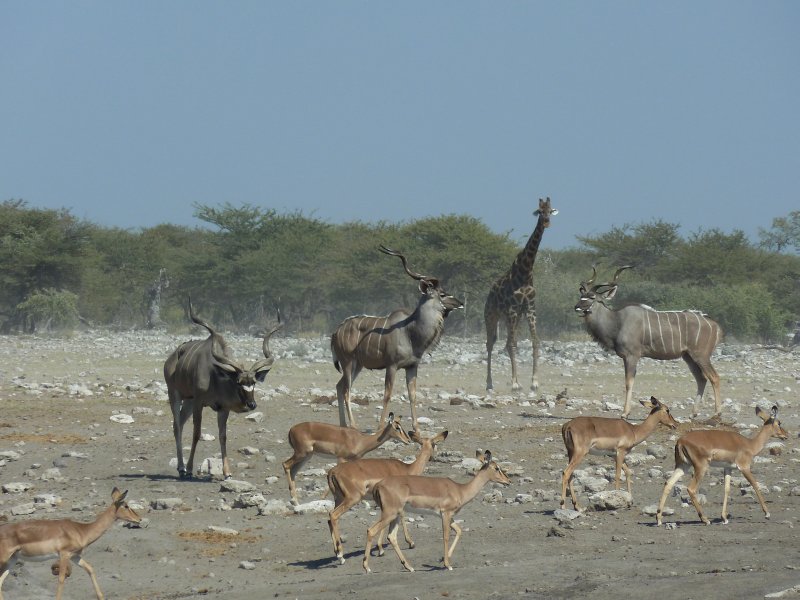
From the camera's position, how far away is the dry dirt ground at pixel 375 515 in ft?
29.3

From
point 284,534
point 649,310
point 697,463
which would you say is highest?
point 649,310

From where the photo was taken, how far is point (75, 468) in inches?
554

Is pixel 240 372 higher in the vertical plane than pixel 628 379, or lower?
lower

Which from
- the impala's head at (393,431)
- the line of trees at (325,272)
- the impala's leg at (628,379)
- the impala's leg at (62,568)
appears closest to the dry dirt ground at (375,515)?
the impala's leg at (62,568)

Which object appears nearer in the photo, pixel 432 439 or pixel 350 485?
pixel 350 485

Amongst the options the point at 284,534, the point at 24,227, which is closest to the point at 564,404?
the point at 284,534

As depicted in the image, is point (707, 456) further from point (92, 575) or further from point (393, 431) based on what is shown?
point (92, 575)

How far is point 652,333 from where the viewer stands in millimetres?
18906

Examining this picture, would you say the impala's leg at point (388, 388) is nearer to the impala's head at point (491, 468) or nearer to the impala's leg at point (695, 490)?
the impala's head at point (491, 468)

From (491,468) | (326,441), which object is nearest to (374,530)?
(491,468)

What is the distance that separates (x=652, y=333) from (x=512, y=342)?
427 cm

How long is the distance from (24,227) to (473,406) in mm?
32654

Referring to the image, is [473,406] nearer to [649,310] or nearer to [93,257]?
[649,310]

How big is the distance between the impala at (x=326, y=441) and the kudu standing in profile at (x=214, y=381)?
1.18 metres
